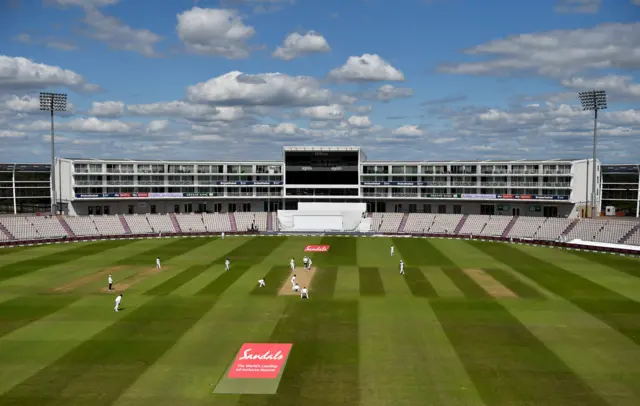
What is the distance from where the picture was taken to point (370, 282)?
47.5m

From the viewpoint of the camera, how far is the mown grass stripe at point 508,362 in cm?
2317

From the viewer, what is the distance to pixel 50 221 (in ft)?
286

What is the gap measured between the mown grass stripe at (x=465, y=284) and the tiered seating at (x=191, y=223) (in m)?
51.7

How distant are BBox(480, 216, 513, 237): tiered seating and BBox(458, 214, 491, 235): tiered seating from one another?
2.33 feet

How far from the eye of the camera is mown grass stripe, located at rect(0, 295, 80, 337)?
3416 cm

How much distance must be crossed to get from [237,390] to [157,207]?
274 feet

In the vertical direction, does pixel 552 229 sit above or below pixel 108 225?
above

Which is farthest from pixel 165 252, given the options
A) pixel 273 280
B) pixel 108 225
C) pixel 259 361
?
pixel 259 361

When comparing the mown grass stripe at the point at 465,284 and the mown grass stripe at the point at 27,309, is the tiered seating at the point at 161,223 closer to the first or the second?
the mown grass stripe at the point at 27,309

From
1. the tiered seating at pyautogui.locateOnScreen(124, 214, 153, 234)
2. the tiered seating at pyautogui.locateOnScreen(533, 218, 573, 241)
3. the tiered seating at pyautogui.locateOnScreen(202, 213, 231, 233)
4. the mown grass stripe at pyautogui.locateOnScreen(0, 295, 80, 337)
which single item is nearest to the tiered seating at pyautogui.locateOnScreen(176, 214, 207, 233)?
the tiered seating at pyautogui.locateOnScreen(202, 213, 231, 233)

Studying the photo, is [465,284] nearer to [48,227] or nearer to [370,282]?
[370,282]

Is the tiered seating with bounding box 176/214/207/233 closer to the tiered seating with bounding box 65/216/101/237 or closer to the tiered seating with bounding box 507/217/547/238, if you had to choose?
the tiered seating with bounding box 65/216/101/237

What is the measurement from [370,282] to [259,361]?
70.4ft

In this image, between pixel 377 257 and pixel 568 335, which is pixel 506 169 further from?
pixel 568 335
